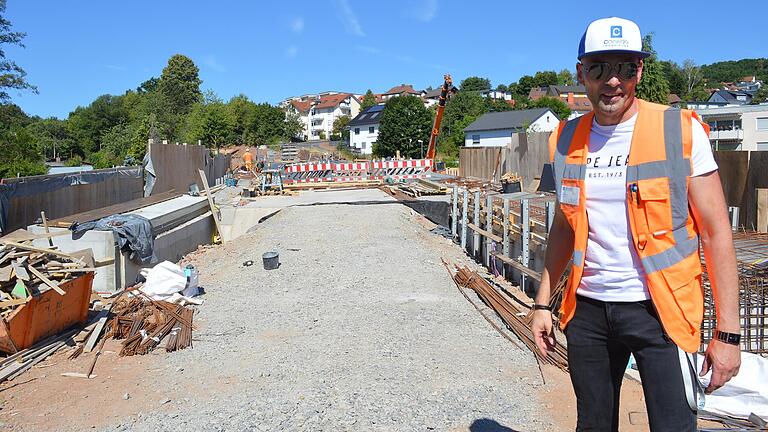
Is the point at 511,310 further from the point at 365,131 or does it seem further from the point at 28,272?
the point at 365,131

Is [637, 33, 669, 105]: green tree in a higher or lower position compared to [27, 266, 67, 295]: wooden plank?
higher

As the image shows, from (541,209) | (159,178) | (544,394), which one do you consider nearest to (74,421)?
(544,394)

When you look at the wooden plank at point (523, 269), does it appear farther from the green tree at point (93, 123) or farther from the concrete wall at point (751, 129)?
the green tree at point (93, 123)

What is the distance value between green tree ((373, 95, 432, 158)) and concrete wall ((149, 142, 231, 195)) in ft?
156

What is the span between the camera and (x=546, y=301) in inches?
121

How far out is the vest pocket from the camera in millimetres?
2547

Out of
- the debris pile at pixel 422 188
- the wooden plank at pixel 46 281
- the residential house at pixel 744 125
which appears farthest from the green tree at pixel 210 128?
the wooden plank at pixel 46 281

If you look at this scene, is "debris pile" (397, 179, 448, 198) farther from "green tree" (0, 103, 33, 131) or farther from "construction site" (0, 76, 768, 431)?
"green tree" (0, 103, 33, 131)

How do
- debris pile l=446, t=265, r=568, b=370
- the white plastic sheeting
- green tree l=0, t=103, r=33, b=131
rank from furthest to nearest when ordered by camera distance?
1. green tree l=0, t=103, r=33, b=131
2. debris pile l=446, t=265, r=568, b=370
3. the white plastic sheeting

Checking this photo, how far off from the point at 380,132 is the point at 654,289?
76.2 metres

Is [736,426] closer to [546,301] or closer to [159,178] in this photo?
[546,301]

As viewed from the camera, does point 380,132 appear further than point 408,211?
Yes

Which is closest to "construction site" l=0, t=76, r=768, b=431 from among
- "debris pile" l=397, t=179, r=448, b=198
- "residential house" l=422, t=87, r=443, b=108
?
"debris pile" l=397, t=179, r=448, b=198

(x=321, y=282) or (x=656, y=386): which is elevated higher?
(x=656, y=386)
